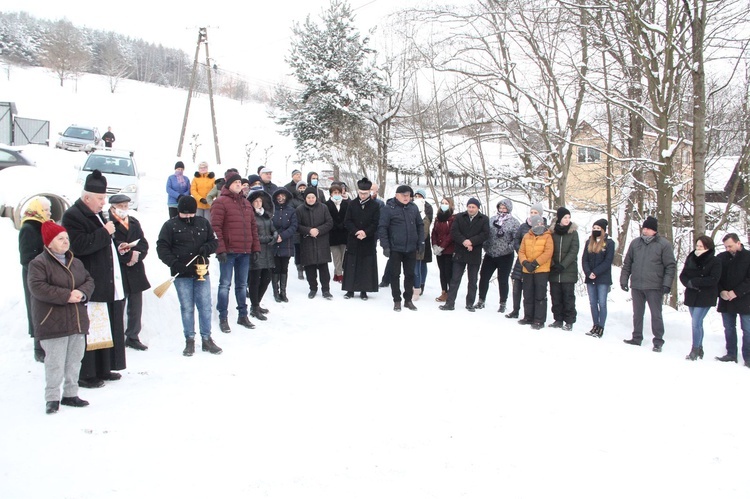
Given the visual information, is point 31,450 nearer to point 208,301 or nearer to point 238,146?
point 208,301

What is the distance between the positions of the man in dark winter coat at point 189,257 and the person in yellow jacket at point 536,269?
4.82 meters

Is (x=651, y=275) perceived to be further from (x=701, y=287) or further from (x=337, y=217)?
(x=337, y=217)

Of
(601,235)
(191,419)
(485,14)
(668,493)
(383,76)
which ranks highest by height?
(383,76)

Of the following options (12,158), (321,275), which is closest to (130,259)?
(321,275)

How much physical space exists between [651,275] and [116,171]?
562 inches

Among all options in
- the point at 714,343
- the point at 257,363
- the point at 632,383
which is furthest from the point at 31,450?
the point at 714,343

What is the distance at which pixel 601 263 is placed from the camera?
8.68 metres

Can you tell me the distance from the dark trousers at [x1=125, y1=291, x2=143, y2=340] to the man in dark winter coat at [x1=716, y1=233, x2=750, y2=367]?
7737 millimetres

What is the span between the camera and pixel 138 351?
→ 692cm

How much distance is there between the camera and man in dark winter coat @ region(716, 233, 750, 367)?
25.0 feet

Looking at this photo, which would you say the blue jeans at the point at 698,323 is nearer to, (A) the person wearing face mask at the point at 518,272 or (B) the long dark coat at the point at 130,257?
(A) the person wearing face mask at the point at 518,272

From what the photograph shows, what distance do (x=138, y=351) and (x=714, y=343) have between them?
8285 mm

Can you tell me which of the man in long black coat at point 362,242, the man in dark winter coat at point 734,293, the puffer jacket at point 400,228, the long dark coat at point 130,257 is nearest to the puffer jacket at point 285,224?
the man in long black coat at point 362,242

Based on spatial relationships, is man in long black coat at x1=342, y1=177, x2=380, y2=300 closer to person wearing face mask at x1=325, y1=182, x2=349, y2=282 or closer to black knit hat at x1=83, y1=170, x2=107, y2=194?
person wearing face mask at x1=325, y1=182, x2=349, y2=282
